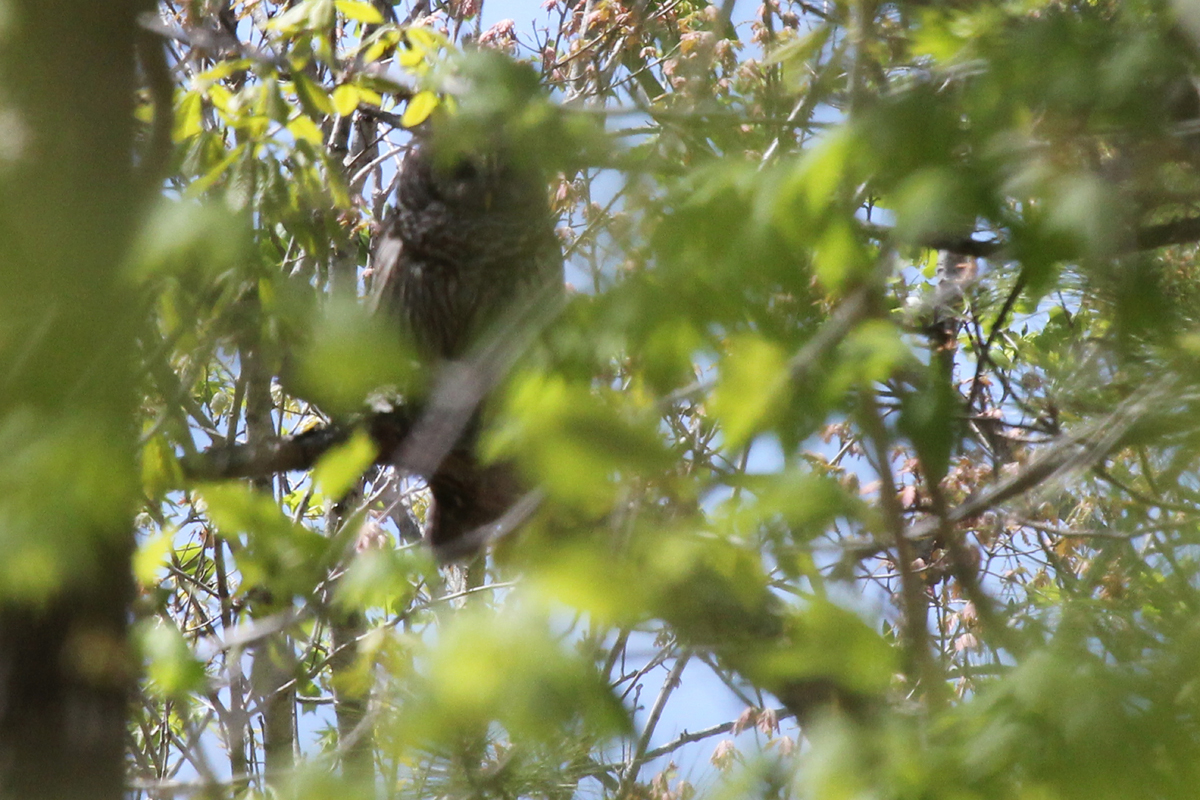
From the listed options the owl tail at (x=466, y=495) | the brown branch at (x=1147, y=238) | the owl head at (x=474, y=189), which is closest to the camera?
the brown branch at (x=1147, y=238)

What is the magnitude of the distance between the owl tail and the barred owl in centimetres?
64

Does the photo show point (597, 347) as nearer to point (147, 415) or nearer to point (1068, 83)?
point (1068, 83)

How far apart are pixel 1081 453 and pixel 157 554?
5.20ft

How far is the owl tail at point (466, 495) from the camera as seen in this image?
249 centimetres

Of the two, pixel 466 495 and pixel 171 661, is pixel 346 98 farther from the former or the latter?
pixel 171 661

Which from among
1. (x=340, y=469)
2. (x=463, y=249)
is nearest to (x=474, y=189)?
(x=463, y=249)

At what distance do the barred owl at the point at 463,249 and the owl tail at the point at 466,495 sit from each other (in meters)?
0.64

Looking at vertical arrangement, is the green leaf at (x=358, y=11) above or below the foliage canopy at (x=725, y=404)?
above

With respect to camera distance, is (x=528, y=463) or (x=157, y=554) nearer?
(x=528, y=463)

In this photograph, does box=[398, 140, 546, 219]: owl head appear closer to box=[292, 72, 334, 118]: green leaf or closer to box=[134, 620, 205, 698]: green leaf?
box=[292, 72, 334, 118]: green leaf

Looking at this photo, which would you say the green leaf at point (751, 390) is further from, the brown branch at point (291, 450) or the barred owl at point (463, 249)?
Result: the barred owl at point (463, 249)

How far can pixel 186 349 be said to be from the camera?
186 cm

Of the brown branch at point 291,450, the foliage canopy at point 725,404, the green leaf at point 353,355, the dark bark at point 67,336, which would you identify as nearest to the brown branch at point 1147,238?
the foliage canopy at point 725,404

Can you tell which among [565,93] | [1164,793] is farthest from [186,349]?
[565,93]
